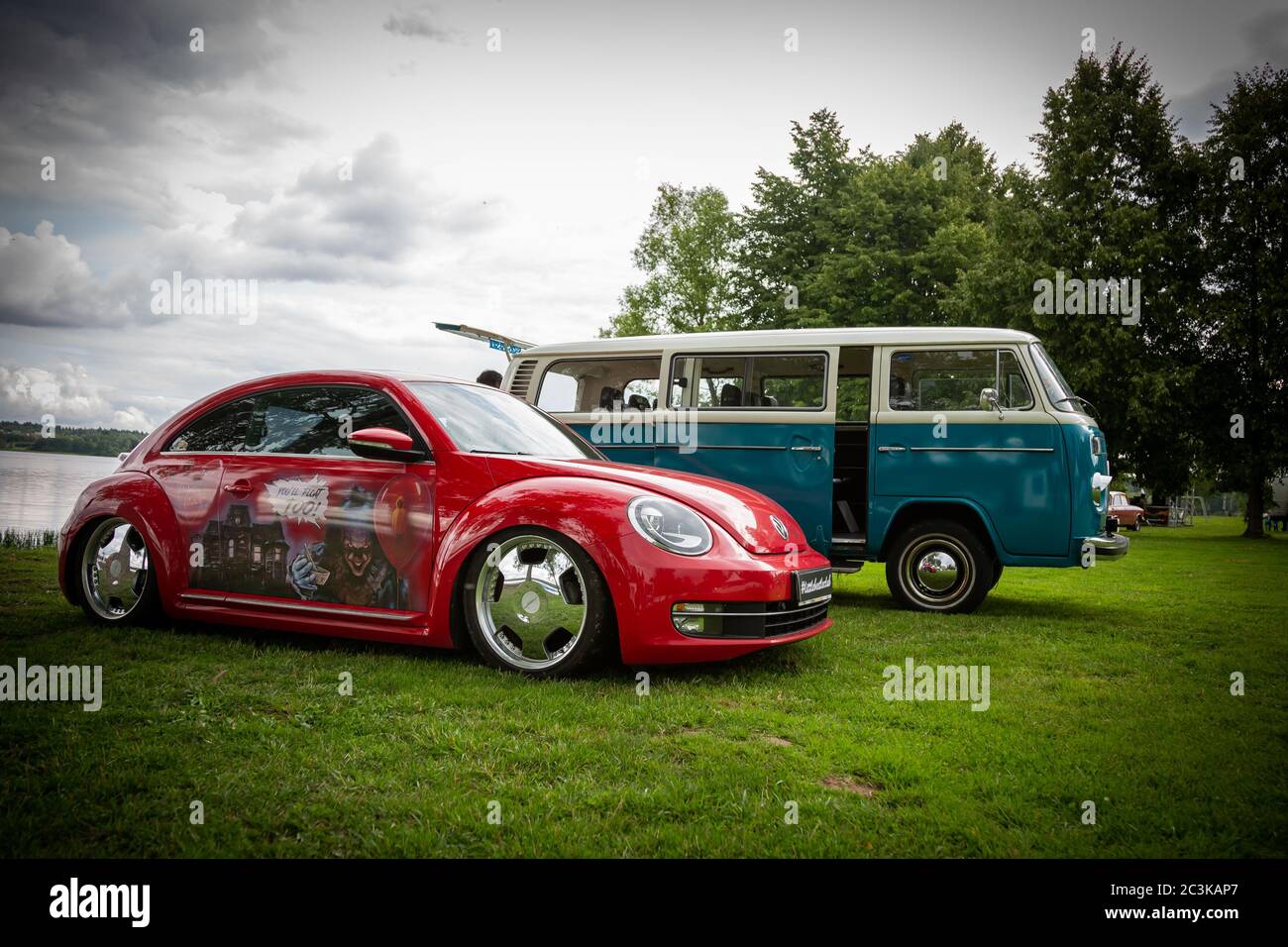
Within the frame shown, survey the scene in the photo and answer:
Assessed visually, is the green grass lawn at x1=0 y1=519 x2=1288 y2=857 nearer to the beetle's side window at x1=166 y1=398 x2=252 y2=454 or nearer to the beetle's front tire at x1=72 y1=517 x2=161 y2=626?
the beetle's front tire at x1=72 y1=517 x2=161 y2=626

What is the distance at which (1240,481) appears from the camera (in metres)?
26.0

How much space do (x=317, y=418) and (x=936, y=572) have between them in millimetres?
5266

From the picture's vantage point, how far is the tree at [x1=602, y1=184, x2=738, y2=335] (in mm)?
34438

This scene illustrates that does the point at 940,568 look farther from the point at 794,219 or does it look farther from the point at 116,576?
the point at 794,219

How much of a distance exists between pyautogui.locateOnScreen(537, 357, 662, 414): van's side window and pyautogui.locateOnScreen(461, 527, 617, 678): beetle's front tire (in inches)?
171

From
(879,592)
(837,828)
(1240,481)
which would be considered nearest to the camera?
(837,828)

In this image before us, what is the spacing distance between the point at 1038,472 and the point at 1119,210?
20.3 meters

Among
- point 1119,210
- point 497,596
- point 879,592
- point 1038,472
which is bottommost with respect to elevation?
point 879,592

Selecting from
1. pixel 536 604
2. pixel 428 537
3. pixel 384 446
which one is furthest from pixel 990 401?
pixel 384 446

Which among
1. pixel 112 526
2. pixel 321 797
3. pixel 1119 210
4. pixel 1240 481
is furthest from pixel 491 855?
pixel 1240 481

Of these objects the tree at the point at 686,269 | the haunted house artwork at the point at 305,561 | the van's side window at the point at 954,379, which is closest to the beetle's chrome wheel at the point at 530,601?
the haunted house artwork at the point at 305,561

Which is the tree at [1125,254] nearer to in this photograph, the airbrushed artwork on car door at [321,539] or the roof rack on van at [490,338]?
the roof rack on van at [490,338]

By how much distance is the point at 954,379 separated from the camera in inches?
308

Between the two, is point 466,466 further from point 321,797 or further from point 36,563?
point 36,563
